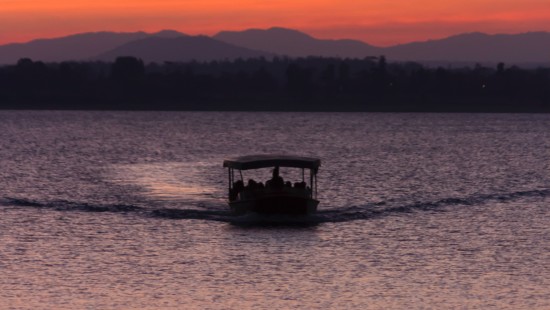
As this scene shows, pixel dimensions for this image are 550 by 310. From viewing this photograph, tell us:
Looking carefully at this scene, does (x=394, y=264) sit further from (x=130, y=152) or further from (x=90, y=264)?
(x=130, y=152)

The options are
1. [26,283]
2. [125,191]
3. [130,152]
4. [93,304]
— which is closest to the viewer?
[93,304]

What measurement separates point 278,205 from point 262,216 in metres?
1.10

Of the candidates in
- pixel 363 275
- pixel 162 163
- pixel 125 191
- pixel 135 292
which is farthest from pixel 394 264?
pixel 162 163

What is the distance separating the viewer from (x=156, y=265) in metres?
49.7

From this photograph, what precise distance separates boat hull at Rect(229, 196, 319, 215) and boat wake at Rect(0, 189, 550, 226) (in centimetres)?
33

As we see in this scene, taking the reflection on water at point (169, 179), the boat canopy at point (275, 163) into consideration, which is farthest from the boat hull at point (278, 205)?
the reflection on water at point (169, 179)

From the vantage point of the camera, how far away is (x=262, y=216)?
62.5 metres

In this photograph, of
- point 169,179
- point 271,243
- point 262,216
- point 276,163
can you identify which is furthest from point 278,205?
point 169,179

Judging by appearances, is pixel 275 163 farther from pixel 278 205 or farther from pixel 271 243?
pixel 271 243

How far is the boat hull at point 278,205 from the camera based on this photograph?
61.9m

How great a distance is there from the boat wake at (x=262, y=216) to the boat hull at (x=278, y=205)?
0.33 m

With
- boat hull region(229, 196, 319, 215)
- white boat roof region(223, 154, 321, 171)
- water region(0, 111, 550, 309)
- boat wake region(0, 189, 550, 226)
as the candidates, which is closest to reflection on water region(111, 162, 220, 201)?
water region(0, 111, 550, 309)

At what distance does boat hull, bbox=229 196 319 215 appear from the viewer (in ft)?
203

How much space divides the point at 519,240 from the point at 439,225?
7032 millimetres
